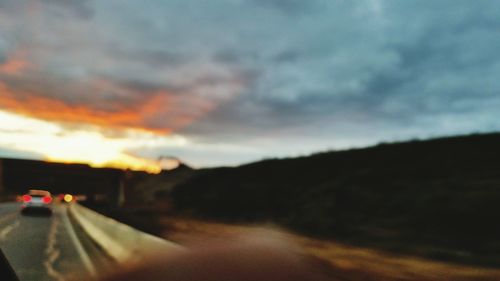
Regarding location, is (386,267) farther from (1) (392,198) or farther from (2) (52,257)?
(1) (392,198)

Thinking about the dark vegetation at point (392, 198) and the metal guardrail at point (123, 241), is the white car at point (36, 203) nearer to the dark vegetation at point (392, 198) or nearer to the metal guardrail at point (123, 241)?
the dark vegetation at point (392, 198)

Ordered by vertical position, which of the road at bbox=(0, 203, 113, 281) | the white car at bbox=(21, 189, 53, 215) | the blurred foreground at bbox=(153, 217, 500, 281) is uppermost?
the white car at bbox=(21, 189, 53, 215)

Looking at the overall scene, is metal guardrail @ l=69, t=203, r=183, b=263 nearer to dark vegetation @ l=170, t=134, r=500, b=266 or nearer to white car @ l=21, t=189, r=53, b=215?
dark vegetation @ l=170, t=134, r=500, b=266

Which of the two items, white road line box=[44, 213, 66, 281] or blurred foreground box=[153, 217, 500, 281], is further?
blurred foreground box=[153, 217, 500, 281]

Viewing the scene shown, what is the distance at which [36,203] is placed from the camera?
36125 mm

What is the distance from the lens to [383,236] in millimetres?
22391

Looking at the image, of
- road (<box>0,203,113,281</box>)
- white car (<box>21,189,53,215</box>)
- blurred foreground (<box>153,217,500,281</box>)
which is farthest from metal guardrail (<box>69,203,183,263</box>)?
white car (<box>21,189,53,215</box>)

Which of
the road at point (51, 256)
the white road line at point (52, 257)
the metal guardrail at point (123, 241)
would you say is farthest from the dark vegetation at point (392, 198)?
the white road line at point (52, 257)

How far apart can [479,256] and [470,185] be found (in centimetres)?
893

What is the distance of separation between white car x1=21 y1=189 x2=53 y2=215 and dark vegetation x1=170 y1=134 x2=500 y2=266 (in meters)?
12.4

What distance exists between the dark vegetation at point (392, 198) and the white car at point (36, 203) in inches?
487

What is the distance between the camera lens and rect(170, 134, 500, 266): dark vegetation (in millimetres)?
20547

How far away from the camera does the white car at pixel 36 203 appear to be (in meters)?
36.0

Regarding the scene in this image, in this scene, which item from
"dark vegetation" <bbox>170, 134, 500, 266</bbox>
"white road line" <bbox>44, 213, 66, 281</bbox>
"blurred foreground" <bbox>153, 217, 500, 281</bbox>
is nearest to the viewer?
"white road line" <bbox>44, 213, 66, 281</bbox>
